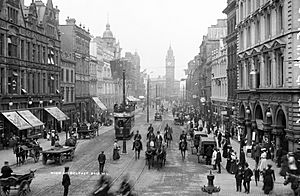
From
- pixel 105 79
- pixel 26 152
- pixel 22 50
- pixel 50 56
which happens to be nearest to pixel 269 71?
pixel 26 152

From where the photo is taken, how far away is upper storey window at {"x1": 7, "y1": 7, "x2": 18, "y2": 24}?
45.1 metres

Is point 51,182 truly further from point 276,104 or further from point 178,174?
point 276,104

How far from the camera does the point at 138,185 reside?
24016mm

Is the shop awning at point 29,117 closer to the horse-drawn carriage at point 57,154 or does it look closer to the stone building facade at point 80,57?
the horse-drawn carriage at point 57,154

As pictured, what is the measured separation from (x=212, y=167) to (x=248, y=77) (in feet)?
47.7

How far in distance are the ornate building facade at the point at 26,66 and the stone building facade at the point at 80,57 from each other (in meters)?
11.4

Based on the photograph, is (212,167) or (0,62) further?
(0,62)

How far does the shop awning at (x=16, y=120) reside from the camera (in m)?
41.9

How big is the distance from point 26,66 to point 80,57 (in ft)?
88.3

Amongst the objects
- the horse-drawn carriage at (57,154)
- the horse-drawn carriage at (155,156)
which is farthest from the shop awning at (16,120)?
the horse-drawn carriage at (155,156)

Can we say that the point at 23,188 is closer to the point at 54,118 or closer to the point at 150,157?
the point at 150,157

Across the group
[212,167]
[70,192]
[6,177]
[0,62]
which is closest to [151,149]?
[212,167]

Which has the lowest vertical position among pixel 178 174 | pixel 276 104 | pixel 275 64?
pixel 178 174

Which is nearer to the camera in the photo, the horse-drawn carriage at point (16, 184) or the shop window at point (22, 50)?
the horse-drawn carriage at point (16, 184)
